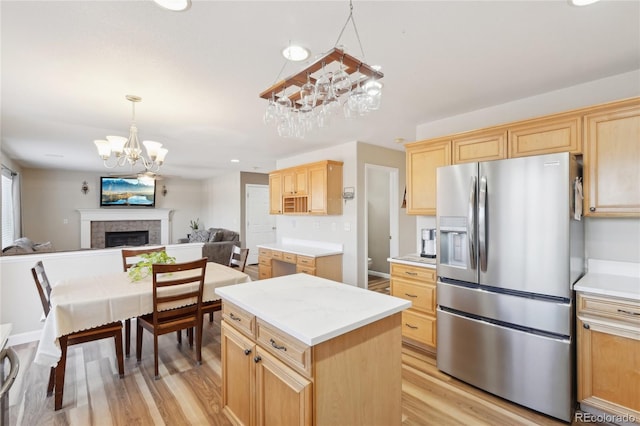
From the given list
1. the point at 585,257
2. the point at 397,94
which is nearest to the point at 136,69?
the point at 397,94

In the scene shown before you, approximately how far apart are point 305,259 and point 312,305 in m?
2.67

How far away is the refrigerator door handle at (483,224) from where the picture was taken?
2.27 meters

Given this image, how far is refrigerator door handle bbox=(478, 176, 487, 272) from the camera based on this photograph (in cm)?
227

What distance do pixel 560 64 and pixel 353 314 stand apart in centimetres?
237

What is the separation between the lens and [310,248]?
4926 mm

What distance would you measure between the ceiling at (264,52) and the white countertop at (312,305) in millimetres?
1587

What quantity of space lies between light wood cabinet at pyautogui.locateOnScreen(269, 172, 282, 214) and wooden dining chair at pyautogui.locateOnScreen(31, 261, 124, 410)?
10.7ft

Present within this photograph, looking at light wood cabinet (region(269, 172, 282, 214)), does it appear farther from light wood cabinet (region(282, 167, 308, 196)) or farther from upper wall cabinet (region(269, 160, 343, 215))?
light wood cabinet (region(282, 167, 308, 196))

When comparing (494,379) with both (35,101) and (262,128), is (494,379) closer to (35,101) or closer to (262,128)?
(262,128)

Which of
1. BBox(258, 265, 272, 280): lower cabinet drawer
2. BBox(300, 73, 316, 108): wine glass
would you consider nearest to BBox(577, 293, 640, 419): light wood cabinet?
BBox(300, 73, 316, 108): wine glass

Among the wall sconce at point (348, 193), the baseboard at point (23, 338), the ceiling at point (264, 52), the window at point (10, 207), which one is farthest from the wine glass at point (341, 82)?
the window at point (10, 207)

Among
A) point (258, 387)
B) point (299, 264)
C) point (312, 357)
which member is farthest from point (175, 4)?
point (299, 264)

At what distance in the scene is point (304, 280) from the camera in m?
2.17

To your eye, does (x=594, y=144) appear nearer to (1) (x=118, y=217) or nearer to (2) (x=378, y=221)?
(2) (x=378, y=221)
